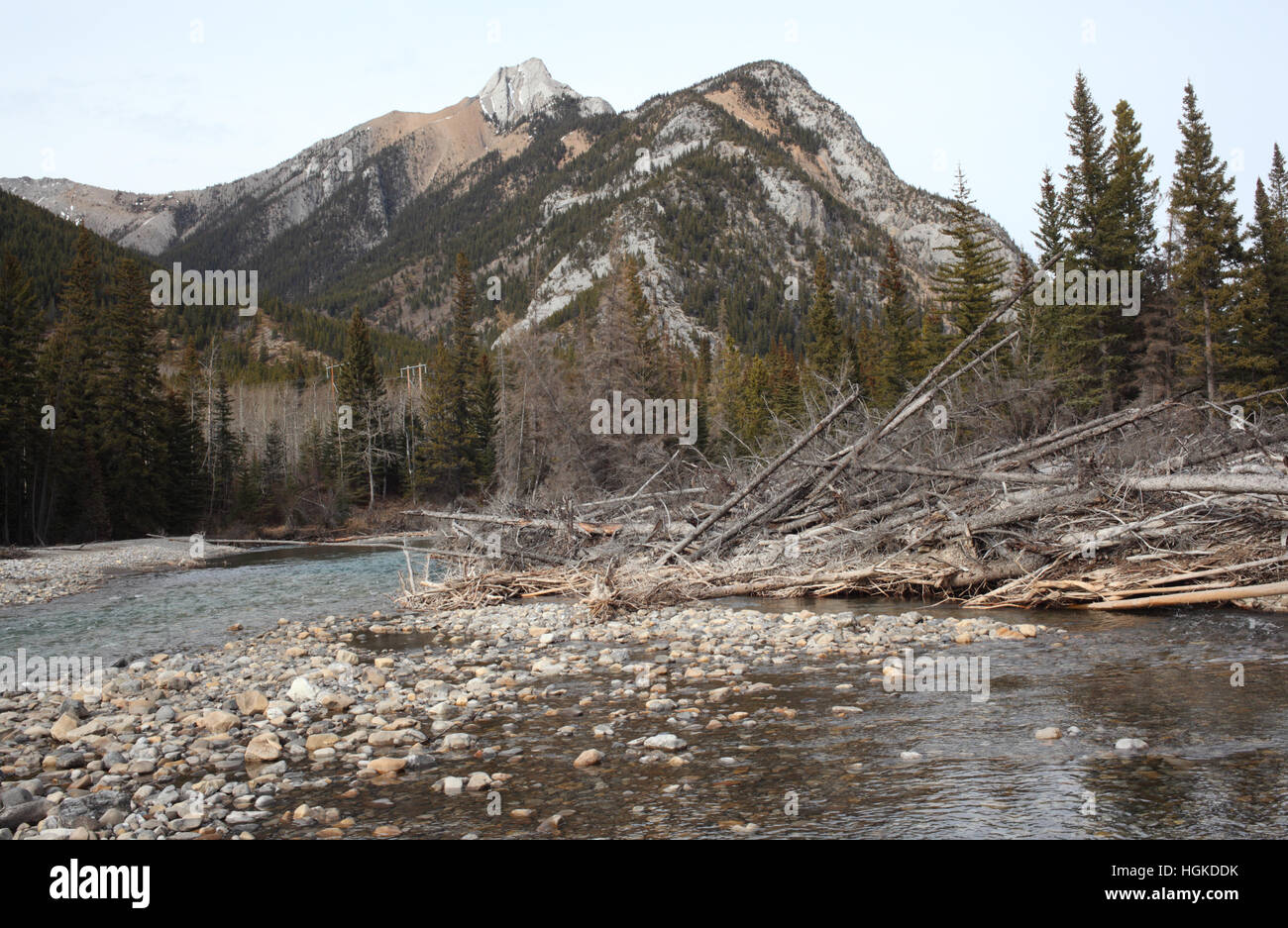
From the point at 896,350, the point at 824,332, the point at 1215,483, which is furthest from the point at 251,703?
the point at 824,332

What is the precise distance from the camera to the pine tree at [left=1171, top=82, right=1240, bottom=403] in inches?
1268

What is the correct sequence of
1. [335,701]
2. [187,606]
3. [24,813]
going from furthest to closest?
[187,606] < [335,701] < [24,813]

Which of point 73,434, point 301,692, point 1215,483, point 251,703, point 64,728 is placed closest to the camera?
point 64,728

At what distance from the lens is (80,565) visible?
26.5 metres

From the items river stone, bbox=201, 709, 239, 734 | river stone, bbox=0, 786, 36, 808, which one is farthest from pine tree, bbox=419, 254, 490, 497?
Result: river stone, bbox=0, 786, 36, 808

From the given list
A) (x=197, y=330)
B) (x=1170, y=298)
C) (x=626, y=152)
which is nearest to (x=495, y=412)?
(x=1170, y=298)

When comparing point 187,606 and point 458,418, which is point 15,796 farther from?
point 458,418

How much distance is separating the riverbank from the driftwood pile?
473 inches

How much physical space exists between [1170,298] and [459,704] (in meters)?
39.8

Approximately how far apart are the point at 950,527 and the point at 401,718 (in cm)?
796

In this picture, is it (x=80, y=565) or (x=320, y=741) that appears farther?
(x=80, y=565)

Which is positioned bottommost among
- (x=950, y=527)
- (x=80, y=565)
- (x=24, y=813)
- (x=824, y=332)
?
(x=80, y=565)

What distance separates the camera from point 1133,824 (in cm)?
379

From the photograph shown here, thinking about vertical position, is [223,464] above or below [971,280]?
below
